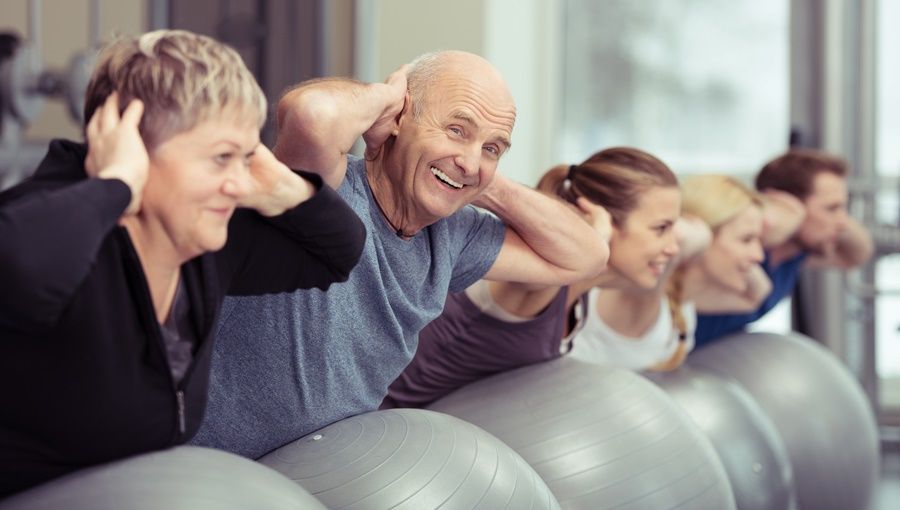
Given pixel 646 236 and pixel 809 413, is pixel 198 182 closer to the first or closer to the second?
pixel 646 236

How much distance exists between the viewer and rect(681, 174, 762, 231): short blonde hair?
3051 mm

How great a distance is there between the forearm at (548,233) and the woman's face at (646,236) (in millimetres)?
324

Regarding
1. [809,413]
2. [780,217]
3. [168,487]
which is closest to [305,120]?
[168,487]

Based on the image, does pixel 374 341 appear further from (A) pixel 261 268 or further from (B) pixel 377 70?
(B) pixel 377 70

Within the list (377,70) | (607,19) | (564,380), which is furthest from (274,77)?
(564,380)

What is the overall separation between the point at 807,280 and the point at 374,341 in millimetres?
3331

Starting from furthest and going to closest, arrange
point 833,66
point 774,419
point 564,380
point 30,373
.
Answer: point 833,66 < point 774,419 < point 564,380 < point 30,373

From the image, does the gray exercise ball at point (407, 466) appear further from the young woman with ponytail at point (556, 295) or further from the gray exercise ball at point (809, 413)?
the gray exercise ball at point (809, 413)

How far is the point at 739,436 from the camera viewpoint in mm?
2643

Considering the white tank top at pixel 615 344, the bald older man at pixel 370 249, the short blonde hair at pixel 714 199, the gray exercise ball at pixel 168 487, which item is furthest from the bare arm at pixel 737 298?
the gray exercise ball at pixel 168 487

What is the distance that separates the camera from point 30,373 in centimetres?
118

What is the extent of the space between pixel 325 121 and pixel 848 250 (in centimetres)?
270

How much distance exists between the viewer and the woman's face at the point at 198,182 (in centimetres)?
122

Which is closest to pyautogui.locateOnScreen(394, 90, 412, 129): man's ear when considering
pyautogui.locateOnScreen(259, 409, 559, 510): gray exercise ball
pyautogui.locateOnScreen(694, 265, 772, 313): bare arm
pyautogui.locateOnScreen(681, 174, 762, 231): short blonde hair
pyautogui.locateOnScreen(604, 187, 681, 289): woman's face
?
pyautogui.locateOnScreen(259, 409, 559, 510): gray exercise ball
